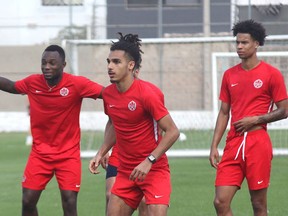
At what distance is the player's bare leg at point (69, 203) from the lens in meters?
9.56

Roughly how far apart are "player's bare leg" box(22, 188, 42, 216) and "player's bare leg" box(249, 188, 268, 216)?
2.31 meters

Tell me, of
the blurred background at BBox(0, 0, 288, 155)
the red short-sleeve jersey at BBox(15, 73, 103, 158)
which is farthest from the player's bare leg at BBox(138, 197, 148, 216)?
the blurred background at BBox(0, 0, 288, 155)

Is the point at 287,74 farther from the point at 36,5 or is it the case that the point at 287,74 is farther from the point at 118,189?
the point at 36,5

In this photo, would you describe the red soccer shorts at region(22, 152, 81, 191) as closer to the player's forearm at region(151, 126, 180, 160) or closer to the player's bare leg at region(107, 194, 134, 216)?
the player's bare leg at region(107, 194, 134, 216)

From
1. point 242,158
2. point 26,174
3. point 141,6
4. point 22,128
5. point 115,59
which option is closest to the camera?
point 115,59

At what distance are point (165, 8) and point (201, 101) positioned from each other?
612 centimetres

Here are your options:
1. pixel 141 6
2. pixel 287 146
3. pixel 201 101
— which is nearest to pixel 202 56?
pixel 201 101

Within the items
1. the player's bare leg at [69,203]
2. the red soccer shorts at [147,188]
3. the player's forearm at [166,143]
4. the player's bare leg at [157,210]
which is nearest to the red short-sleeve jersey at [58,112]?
the player's bare leg at [69,203]

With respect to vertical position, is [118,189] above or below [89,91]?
below

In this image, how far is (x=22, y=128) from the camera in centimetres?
3200

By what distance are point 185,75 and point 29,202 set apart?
12.7 metres

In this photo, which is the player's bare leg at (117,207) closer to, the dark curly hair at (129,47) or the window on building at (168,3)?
the dark curly hair at (129,47)

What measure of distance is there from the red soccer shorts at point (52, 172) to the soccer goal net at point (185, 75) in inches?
376

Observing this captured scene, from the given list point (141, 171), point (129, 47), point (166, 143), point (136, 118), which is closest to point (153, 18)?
point (129, 47)
